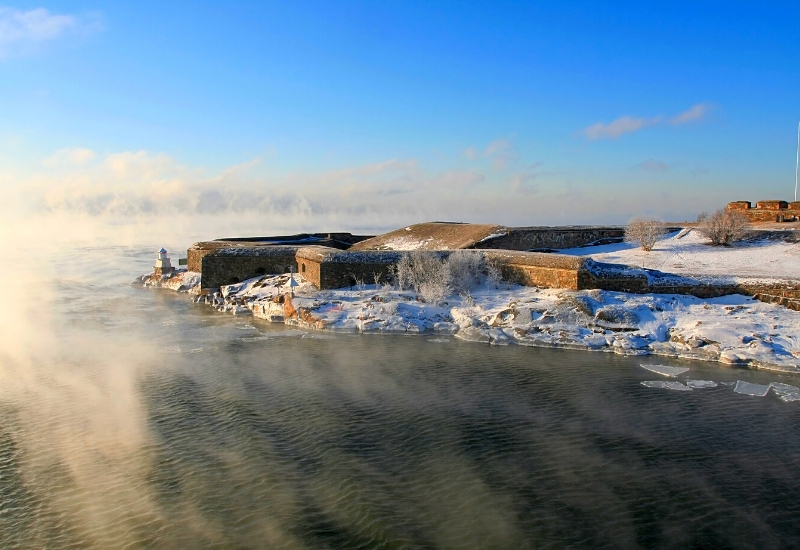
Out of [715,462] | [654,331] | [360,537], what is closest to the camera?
[360,537]

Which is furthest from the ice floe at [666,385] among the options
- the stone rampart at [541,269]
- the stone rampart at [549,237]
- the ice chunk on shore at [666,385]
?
the stone rampart at [549,237]

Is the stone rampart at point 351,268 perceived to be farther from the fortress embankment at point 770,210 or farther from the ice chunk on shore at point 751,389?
the fortress embankment at point 770,210

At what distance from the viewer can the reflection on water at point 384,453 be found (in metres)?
6.57

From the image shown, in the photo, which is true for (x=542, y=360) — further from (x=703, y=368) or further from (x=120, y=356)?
(x=120, y=356)

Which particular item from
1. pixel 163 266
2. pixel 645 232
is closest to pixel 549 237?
pixel 645 232

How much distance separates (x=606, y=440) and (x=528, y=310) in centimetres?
754

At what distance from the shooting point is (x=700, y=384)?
1175 centimetres

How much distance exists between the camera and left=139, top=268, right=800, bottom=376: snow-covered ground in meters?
13.8

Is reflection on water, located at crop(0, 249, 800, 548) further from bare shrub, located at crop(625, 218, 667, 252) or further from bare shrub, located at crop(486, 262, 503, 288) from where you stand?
bare shrub, located at crop(625, 218, 667, 252)

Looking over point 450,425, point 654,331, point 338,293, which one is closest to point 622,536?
point 450,425

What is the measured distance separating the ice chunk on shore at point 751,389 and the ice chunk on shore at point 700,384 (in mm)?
401

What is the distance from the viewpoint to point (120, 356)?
13.8 metres

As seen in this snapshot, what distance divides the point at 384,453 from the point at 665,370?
7.27m

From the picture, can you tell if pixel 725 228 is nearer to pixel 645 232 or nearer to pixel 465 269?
pixel 645 232
